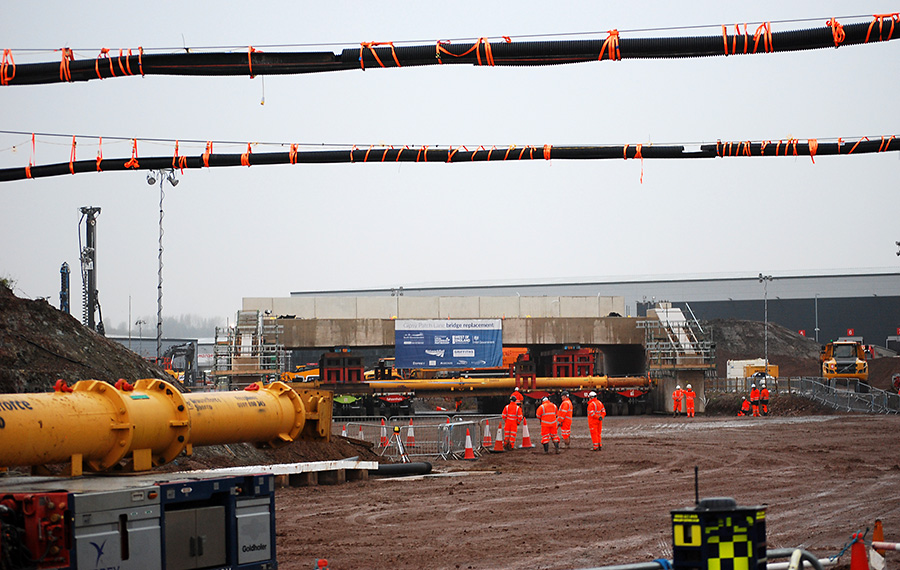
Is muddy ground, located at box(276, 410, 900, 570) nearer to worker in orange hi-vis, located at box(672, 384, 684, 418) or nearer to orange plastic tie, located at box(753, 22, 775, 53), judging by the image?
orange plastic tie, located at box(753, 22, 775, 53)

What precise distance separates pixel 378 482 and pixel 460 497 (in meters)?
2.72

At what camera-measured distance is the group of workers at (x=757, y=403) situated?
42.9 meters

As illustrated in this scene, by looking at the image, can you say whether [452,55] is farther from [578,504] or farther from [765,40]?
[578,504]

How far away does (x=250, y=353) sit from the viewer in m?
47.1

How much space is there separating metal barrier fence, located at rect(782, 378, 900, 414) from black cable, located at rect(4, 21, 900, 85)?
35.3 meters

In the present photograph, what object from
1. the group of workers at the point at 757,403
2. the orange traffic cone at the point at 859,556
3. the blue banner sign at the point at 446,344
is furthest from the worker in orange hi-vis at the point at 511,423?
the blue banner sign at the point at 446,344

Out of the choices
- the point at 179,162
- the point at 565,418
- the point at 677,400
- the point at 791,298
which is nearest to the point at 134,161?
the point at 179,162

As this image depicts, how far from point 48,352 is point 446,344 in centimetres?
3242

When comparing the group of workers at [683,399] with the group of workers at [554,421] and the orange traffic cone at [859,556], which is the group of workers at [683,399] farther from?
the orange traffic cone at [859,556]

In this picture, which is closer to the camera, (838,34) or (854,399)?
(838,34)

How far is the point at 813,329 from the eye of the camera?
8619 centimetres

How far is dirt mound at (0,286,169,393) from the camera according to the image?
16.8 meters

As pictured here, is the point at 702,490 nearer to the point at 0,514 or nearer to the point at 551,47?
the point at 551,47

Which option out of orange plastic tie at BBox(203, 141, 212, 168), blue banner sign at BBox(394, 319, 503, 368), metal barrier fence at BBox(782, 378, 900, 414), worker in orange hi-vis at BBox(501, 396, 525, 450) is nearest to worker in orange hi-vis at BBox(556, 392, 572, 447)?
worker in orange hi-vis at BBox(501, 396, 525, 450)
